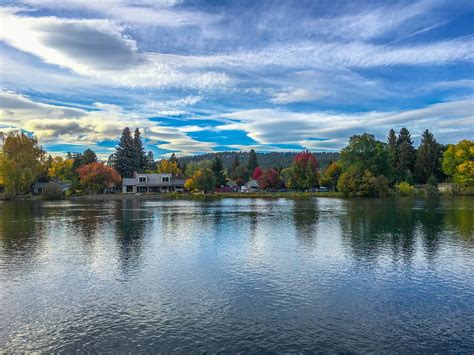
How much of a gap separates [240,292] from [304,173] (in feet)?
305

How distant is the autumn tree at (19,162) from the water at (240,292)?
63129 mm

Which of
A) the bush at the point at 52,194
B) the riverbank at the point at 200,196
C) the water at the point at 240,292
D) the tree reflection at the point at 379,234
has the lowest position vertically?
the water at the point at 240,292

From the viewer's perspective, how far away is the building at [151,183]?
109188 millimetres

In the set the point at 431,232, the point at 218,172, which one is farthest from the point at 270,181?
the point at 431,232

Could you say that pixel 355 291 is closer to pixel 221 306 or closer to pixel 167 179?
pixel 221 306

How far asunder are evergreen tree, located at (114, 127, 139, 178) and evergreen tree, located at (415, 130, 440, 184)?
79.2m

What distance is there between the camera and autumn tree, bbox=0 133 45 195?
86.0 metres

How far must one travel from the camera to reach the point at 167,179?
113938mm

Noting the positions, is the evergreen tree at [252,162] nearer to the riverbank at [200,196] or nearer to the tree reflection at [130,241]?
the riverbank at [200,196]

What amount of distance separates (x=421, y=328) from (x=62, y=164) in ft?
397

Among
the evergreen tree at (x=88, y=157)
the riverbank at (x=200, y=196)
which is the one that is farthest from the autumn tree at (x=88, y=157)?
the riverbank at (x=200, y=196)

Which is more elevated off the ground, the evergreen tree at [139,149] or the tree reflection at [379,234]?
the evergreen tree at [139,149]

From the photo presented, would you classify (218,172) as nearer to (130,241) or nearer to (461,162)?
(461,162)

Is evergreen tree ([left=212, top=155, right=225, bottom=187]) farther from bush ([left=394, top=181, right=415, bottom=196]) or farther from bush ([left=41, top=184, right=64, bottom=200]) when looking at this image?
bush ([left=394, top=181, right=415, bottom=196])
